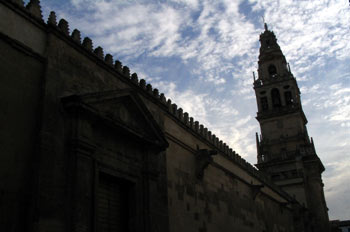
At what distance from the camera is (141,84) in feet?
41.1

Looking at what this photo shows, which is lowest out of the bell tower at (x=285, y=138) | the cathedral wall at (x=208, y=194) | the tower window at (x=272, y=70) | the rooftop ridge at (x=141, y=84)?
the cathedral wall at (x=208, y=194)

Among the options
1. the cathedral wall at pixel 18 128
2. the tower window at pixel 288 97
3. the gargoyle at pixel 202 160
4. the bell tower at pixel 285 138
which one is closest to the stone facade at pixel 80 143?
the cathedral wall at pixel 18 128

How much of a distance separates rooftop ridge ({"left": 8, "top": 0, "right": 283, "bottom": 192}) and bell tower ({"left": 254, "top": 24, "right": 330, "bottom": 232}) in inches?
471

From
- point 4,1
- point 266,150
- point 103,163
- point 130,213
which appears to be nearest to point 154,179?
point 130,213

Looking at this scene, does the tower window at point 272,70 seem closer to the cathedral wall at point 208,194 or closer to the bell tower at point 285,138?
the bell tower at point 285,138

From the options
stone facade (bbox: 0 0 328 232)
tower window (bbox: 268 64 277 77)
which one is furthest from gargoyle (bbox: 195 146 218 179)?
tower window (bbox: 268 64 277 77)

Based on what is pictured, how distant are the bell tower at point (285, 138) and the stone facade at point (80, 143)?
744 inches

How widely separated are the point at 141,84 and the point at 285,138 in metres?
24.5

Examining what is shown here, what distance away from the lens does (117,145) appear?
33.9 feet

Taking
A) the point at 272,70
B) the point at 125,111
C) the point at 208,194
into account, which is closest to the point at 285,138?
the point at 272,70

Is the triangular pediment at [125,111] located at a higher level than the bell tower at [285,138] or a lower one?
lower

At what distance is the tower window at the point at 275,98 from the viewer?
119ft

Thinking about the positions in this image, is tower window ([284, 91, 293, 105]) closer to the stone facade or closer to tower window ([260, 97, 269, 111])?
tower window ([260, 97, 269, 111])

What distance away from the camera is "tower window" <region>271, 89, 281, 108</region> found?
1433 inches
